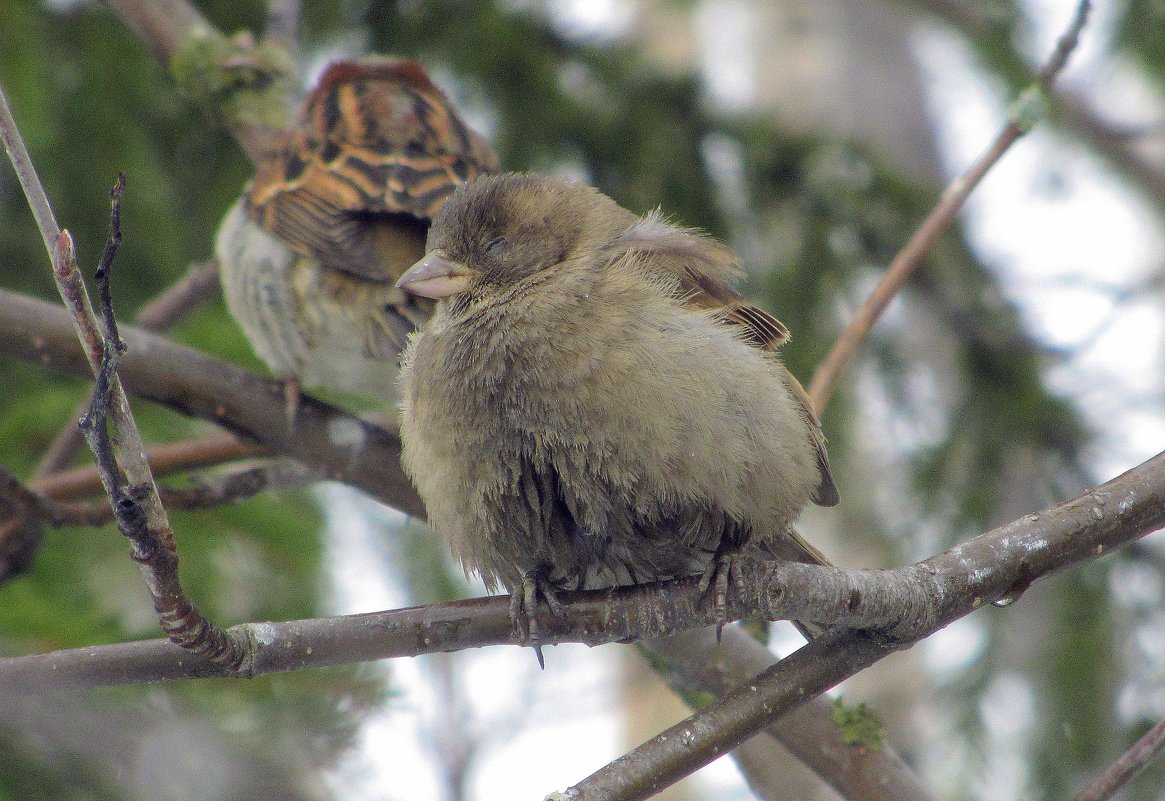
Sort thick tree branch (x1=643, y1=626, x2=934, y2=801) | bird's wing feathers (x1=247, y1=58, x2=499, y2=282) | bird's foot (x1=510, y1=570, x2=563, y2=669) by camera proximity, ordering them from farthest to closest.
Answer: bird's wing feathers (x1=247, y1=58, x2=499, y2=282)
thick tree branch (x1=643, y1=626, x2=934, y2=801)
bird's foot (x1=510, y1=570, x2=563, y2=669)

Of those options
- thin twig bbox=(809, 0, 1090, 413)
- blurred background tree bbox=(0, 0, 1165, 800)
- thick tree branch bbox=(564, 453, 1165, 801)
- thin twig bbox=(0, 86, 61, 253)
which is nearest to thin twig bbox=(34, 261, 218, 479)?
blurred background tree bbox=(0, 0, 1165, 800)

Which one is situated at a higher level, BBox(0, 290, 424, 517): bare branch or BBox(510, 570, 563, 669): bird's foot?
BBox(510, 570, 563, 669): bird's foot

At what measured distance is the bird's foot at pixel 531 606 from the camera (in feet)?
8.75

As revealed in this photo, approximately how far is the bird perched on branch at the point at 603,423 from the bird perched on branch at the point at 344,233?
80 centimetres

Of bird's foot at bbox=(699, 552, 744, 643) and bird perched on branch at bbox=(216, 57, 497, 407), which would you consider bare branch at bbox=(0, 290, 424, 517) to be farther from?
bird's foot at bbox=(699, 552, 744, 643)

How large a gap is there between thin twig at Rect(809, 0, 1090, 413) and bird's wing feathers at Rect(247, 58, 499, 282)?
1327 millimetres

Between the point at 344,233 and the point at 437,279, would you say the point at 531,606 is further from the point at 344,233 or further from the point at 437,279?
the point at 344,233

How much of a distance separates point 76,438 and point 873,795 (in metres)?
2.64

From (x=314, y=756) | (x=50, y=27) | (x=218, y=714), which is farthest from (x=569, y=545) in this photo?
(x=50, y=27)

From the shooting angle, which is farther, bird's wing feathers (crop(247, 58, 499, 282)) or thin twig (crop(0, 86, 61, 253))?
bird's wing feathers (crop(247, 58, 499, 282))

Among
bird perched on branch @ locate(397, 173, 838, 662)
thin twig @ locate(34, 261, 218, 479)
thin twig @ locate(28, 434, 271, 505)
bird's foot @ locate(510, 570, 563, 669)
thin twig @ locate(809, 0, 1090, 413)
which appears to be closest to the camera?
bird's foot @ locate(510, 570, 563, 669)

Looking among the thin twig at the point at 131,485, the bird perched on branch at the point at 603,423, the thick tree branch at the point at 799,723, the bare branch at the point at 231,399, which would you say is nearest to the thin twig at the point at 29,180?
the thin twig at the point at 131,485

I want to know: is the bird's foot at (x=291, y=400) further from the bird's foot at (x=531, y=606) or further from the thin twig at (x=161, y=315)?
the bird's foot at (x=531, y=606)

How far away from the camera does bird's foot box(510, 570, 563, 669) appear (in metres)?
2.67
